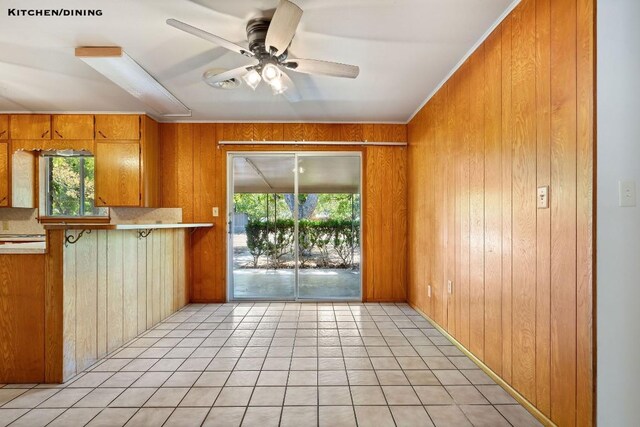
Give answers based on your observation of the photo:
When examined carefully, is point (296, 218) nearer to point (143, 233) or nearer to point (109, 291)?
Result: point (143, 233)

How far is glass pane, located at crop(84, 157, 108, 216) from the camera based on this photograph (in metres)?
4.04

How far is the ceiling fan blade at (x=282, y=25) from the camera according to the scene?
1621 millimetres

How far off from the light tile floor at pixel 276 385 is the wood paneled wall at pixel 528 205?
0.34 metres

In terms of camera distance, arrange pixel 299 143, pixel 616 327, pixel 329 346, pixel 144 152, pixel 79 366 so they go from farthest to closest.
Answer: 1. pixel 299 143
2. pixel 144 152
3. pixel 329 346
4. pixel 79 366
5. pixel 616 327

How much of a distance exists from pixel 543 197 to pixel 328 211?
9.61ft

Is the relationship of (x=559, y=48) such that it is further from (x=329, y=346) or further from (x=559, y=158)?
(x=329, y=346)

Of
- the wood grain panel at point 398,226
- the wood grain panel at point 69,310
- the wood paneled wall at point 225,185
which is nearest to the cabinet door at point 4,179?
the wood paneled wall at point 225,185

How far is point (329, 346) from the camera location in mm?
2680

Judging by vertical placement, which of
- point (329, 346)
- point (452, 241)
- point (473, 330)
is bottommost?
point (329, 346)

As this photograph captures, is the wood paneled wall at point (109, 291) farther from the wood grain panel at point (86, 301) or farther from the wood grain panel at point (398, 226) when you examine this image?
the wood grain panel at point (398, 226)

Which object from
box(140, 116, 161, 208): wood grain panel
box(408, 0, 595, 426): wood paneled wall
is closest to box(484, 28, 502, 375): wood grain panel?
box(408, 0, 595, 426): wood paneled wall

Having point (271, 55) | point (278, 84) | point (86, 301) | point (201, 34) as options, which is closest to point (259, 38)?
point (271, 55)

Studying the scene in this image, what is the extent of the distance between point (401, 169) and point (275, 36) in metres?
2.79

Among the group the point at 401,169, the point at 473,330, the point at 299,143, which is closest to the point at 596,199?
the point at 473,330
